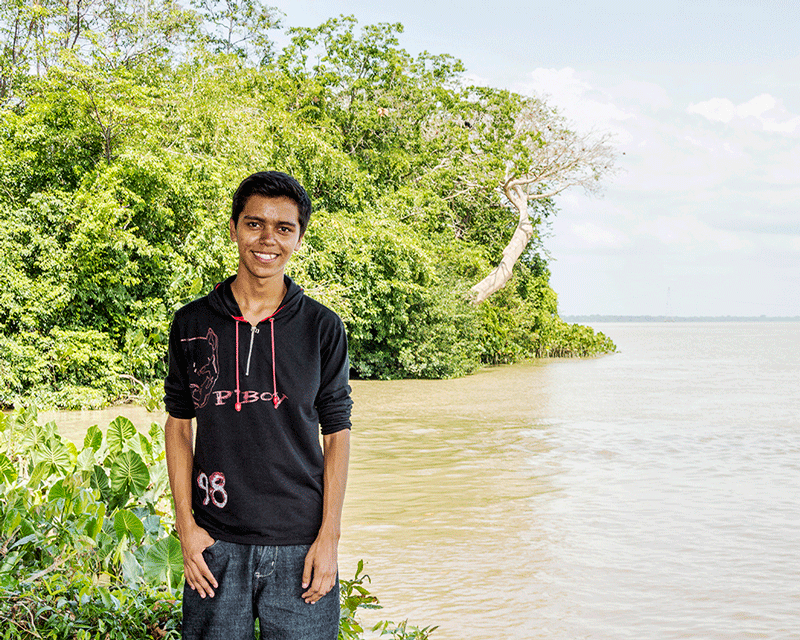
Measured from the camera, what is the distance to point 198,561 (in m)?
2.26

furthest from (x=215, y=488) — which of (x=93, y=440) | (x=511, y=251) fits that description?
(x=511, y=251)

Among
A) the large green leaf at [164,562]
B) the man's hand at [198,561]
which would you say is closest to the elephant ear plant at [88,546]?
the large green leaf at [164,562]

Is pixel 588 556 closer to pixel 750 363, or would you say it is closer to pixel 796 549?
pixel 796 549

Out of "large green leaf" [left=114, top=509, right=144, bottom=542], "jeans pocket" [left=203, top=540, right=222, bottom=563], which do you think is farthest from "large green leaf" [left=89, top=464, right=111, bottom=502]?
"jeans pocket" [left=203, top=540, right=222, bottom=563]

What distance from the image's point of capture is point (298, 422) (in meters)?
2.29

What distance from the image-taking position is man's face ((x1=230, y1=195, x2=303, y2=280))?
2.39 metres

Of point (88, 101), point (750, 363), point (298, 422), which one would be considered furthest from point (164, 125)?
point (750, 363)

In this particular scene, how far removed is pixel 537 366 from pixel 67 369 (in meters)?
17.7

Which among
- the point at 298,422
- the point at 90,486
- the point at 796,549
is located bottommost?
the point at 796,549

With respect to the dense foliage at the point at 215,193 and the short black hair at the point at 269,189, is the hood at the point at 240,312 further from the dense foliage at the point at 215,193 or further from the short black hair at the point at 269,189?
the dense foliage at the point at 215,193

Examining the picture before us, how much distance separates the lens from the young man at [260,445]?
2.26 metres

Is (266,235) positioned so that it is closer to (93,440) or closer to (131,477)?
(131,477)

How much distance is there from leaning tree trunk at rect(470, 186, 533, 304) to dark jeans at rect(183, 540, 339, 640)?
25.2 metres

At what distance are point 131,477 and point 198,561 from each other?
2891mm
